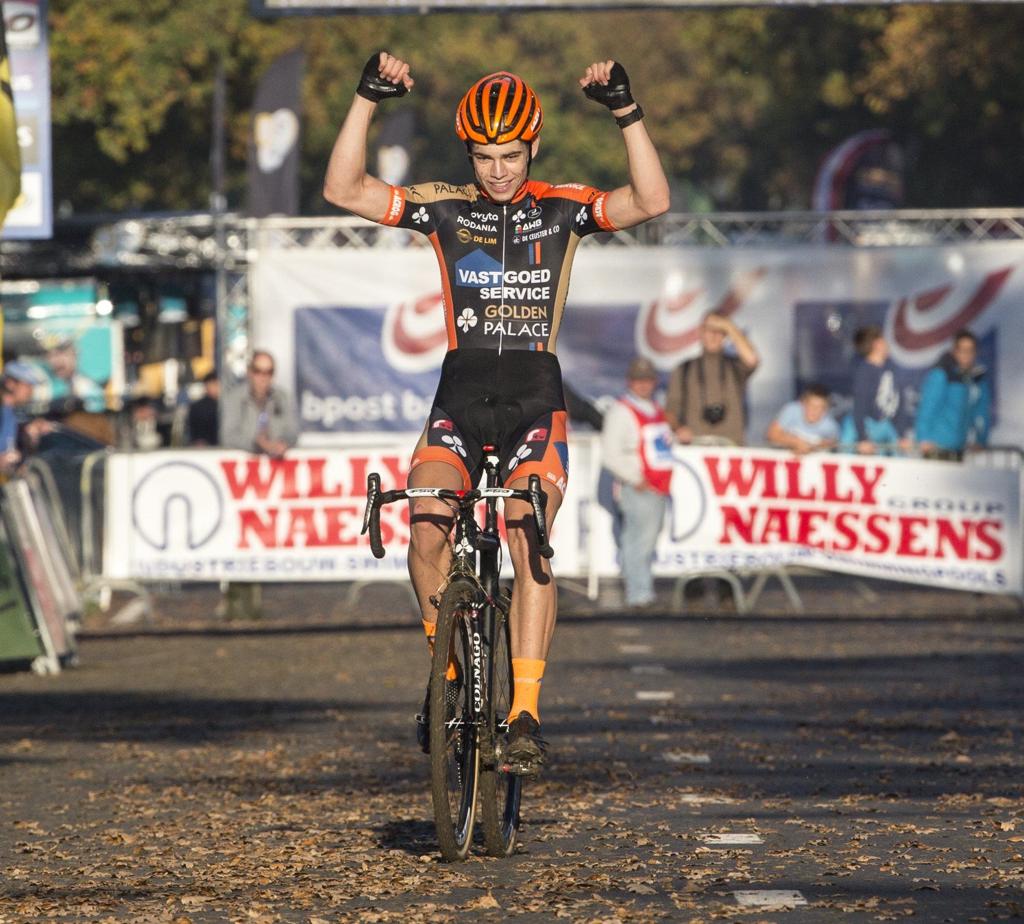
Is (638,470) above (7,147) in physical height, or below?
below

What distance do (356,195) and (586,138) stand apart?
7136 cm

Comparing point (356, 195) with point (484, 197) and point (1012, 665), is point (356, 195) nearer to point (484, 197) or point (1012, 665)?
point (484, 197)

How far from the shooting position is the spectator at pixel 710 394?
63.0 ft

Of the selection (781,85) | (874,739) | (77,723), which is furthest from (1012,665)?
(781,85)

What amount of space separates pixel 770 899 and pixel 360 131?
8.78ft

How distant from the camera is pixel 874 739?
1081 centimetres

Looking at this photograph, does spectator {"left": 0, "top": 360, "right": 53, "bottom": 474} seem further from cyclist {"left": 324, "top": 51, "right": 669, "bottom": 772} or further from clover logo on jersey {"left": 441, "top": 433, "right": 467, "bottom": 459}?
clover logo on jersey {"left": 441, "top": 433, "right": 467, "bottom": 459}

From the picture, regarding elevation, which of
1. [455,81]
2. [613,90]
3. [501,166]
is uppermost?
[455,81]

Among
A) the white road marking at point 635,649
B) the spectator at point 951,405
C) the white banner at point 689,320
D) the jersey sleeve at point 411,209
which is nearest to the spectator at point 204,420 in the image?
the white banner at point 689,320

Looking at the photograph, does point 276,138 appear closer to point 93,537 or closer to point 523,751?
point 93,537

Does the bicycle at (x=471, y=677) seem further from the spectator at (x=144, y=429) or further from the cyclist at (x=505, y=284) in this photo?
the spectator at (x=144, y=429)

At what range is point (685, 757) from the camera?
10.1 m

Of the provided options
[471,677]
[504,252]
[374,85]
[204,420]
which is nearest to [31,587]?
[504,252]

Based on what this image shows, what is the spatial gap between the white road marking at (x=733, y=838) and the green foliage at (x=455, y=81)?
21348 millimetres
